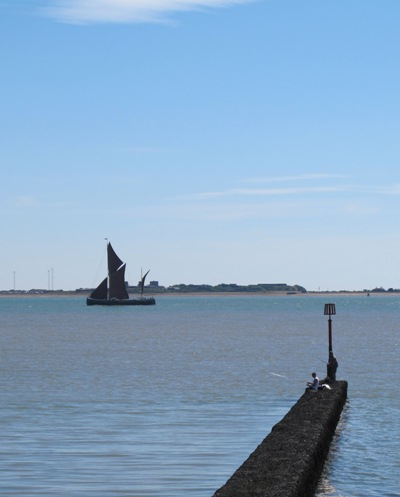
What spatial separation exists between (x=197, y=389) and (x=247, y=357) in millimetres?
26156

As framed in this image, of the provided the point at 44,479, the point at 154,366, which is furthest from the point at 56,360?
the point at 44,479

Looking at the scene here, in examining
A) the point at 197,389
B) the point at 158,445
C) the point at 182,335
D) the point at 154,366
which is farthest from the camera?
the point at 182,335

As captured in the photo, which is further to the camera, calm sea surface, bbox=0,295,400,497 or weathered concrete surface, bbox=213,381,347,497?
calm sea surface, bbox=0,295,400,497

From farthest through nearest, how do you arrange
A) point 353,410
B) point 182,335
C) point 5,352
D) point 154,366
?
1. point 182,335
2. point 5,352
3. point 154,366
4. point 353,410

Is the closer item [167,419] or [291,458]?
[291,458]

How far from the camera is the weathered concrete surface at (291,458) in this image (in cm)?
2212

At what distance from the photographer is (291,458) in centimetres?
2562

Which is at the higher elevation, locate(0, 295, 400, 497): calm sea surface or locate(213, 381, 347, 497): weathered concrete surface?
locate(213, 381, 347, 497): weathered concrete surface

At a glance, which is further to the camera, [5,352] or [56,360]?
[5,352]

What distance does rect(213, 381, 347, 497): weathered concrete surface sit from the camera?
22.1m

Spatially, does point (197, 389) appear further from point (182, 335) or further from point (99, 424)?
point (182, 335)

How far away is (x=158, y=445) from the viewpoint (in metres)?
32.4

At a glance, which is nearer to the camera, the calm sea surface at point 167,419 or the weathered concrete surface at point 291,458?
the weathered concrete surface at point 291,458

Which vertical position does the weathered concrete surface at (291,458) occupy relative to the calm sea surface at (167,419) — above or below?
above
